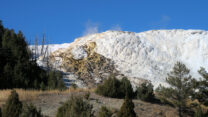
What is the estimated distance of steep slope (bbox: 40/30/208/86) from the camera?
32.9 metres

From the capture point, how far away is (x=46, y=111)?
11992 millimetres

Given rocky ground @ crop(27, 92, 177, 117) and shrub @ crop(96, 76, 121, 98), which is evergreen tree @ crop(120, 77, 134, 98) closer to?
shrub @ crop(96, 76, 121, 98)

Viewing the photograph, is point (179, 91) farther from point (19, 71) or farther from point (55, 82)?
point (19, 71)

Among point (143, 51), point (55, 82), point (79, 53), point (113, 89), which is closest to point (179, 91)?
point (113, 89)

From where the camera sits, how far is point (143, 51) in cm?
3606

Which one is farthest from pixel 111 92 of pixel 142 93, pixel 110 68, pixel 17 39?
pixel 110 68

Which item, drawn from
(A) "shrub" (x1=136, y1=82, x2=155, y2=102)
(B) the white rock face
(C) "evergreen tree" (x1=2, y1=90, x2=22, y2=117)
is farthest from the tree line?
(C) "evergreen tree" (x1=2, y1=90, x2=22, y2=117)

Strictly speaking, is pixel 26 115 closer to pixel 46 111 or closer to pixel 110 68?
pixel 46 111

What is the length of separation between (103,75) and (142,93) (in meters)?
13.4

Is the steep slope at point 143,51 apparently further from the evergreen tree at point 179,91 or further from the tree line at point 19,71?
the evergreen tree at point 179,91

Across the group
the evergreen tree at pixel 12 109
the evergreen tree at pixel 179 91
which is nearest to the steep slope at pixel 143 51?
the evergreen tree at pixel 179 91

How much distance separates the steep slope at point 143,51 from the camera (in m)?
32.9

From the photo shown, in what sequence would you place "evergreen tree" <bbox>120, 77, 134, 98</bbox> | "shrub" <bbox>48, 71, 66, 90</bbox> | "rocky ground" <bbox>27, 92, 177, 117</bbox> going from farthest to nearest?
1. "shrub" <bbox>48, 71, 66, 90</bbox>
2. "evergreen tree" <bbox>120, 77, 134, 98</bbox>
3. "rocky ground" <bbox>27, 92, 177, 117</bbox>

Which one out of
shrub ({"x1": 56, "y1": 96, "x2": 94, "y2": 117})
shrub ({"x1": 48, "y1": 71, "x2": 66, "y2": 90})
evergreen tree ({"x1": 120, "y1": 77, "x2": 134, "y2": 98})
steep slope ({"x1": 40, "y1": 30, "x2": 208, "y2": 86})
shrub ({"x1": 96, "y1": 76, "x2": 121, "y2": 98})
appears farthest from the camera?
steep slope ({"x1": 40, "y1": 30, "x2": 208, "y2": 86})
